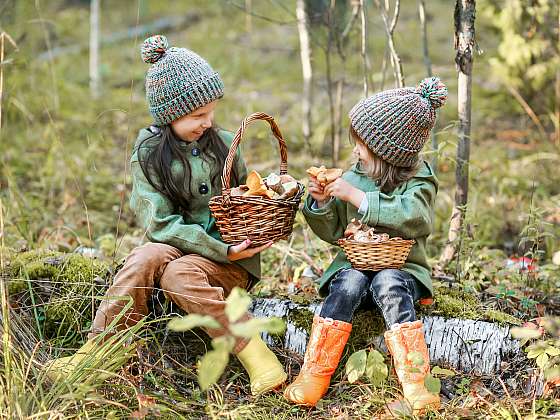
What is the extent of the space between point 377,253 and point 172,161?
96 centimetres

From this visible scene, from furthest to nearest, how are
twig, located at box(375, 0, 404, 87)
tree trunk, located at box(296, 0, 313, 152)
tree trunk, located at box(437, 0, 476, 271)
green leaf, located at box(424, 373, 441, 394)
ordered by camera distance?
tree trunk, located at box(296, 0, 313, 152) → twig, located at box(375, 0, 404, 87) → tree trunk, located at box(437, 0, 476, 271) → green leaf, located at box(424, 373, 441, 394)

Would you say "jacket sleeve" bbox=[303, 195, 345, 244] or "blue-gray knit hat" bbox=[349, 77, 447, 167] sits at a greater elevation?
A: "blue-gray knit hat" bbox=[349, 77, 447, 167]

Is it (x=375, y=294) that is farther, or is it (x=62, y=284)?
(x=62, y=284)

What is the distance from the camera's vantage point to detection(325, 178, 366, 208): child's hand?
9.70ft

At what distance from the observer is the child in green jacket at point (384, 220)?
282 centimetres

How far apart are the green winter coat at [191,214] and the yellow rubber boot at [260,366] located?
1.24 feet

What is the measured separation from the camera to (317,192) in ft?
10.0

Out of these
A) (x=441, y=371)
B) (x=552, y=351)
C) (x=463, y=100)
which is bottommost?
(x=441, y=371)

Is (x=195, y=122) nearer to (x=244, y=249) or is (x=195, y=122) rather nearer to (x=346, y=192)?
(x=244, y=249)

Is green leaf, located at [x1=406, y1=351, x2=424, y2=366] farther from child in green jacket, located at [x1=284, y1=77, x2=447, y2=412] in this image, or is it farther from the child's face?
the child's face

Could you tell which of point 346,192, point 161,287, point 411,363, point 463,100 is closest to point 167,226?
point 161,287

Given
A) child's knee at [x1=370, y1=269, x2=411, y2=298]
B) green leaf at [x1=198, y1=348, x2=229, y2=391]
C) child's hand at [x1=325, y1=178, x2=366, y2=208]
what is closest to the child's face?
child's hand at [x1=325, y1=178, x2=366, y2=208]

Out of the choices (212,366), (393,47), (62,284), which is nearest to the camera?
(212,366)

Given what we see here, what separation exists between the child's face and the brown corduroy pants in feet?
1.67
